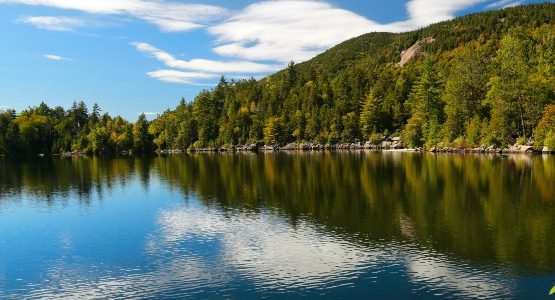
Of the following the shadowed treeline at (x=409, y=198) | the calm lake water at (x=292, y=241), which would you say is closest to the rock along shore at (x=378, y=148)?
the shadowed treeline at (x=409, y=198)

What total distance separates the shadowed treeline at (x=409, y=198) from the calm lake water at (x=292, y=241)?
0.22 meters

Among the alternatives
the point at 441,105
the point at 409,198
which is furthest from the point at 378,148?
the point at 409,198

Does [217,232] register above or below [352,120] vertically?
below

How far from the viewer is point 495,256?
2925 centimetres

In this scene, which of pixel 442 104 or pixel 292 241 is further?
pixel 442 104

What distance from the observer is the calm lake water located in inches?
1010

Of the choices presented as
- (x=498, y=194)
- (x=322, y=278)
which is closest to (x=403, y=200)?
(x=498, y=194)

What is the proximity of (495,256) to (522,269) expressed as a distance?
2590 mm

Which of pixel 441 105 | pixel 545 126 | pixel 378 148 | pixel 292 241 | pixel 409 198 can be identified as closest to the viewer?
pixel 292 241

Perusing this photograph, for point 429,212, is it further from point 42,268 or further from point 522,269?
point 42,268

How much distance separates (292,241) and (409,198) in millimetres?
21371

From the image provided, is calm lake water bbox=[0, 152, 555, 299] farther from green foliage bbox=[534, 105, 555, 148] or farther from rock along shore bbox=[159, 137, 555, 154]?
rock along shore bbox=[159, 137, 555, 154]

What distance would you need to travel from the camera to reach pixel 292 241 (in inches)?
1355

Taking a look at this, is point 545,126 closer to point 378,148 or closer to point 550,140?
point 550,140
